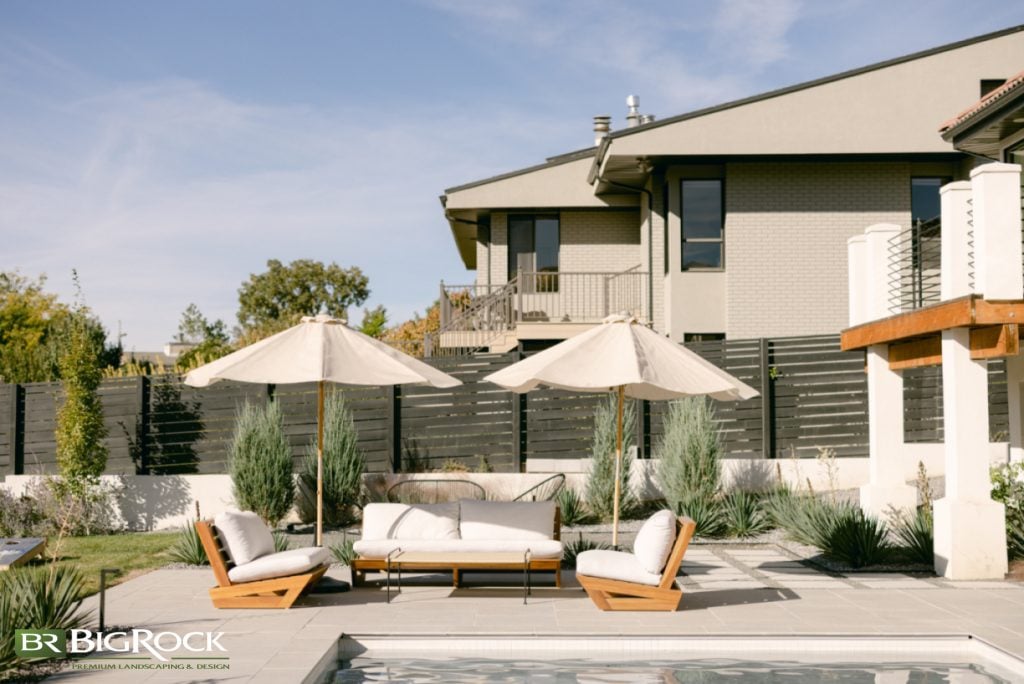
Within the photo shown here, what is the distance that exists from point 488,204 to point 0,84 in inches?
420

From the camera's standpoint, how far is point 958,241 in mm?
10312

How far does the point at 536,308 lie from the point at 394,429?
820 cm

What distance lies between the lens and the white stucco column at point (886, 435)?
12664mm

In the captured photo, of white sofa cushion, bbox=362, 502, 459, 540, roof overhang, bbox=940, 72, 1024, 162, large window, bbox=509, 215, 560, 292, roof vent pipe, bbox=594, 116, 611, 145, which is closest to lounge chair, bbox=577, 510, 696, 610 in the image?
white sofa cushion, bbox=362, 502, 459, 540

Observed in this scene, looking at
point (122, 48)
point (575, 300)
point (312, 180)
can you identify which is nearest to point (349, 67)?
point (122, 48)

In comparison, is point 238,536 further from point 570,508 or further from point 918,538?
point 918,538

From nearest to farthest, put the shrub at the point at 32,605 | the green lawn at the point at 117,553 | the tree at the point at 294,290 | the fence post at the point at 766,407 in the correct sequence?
the shrub at the point at 32,605 → the green lawn at the point at 117,553 → the fence post at the point at 766,407 → the tree at the point at 294,290

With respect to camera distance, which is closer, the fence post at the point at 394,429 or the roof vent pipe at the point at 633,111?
the fence post at the point at 394,429

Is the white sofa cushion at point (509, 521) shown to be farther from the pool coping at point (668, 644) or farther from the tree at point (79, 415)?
the tree at point (79, 415)

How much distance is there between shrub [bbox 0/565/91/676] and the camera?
21.0 ft

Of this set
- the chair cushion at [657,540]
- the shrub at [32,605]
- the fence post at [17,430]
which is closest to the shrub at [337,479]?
the fence post at [17,430]

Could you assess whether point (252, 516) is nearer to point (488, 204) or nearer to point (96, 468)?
point (96, 468)

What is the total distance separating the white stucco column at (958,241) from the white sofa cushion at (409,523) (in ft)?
18.3

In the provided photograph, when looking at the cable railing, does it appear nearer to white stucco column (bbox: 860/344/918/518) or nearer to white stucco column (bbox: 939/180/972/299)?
white stucco column (bbox: 939/180/972/299)
